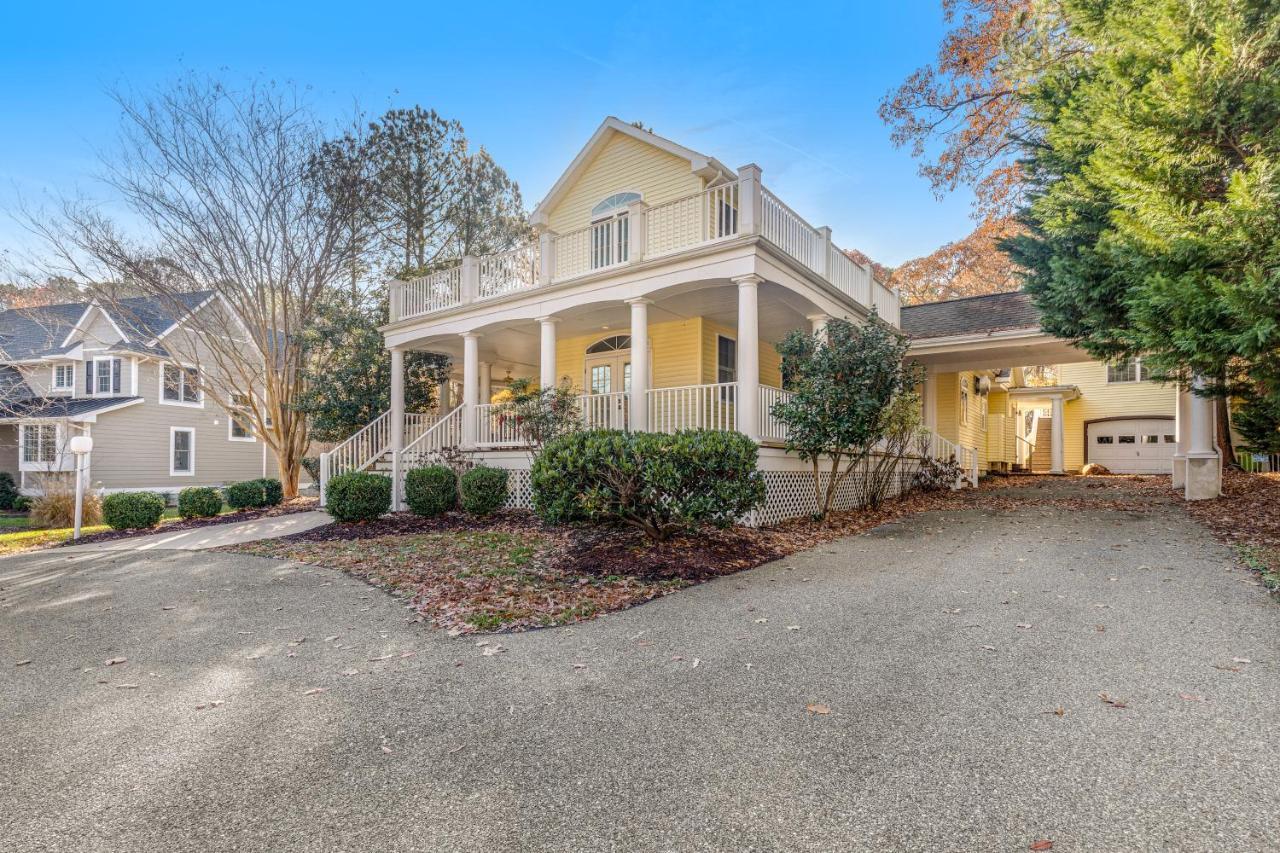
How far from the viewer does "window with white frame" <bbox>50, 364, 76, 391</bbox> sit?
20.8 metres

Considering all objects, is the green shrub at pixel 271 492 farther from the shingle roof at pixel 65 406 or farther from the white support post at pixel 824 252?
the white support post at pixel 824 252

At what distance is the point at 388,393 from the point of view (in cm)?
1552

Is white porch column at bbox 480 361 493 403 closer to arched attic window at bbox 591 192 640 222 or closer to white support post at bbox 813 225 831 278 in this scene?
arched attic window at bbox 591 192 640 222

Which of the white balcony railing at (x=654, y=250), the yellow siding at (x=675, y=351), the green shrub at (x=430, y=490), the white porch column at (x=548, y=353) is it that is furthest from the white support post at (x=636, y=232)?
the green shrub at (x=430, y=490)

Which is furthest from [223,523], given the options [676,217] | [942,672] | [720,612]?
[942,672]

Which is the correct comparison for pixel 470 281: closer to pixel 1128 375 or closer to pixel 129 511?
pixel 129 511

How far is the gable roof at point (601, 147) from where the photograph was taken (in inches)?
481

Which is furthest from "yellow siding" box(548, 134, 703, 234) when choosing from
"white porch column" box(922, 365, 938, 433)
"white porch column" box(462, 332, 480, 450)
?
"white porch column" box(922, 365, 938, 433)

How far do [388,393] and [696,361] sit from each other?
779 centimetres

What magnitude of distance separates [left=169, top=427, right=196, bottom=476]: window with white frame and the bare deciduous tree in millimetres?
6096

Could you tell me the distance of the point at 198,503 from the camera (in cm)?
1366

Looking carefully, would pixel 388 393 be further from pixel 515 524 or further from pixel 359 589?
pixel 359 589

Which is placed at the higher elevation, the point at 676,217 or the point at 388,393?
the point at 676,217

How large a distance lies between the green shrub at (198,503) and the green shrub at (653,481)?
10.3 meters
